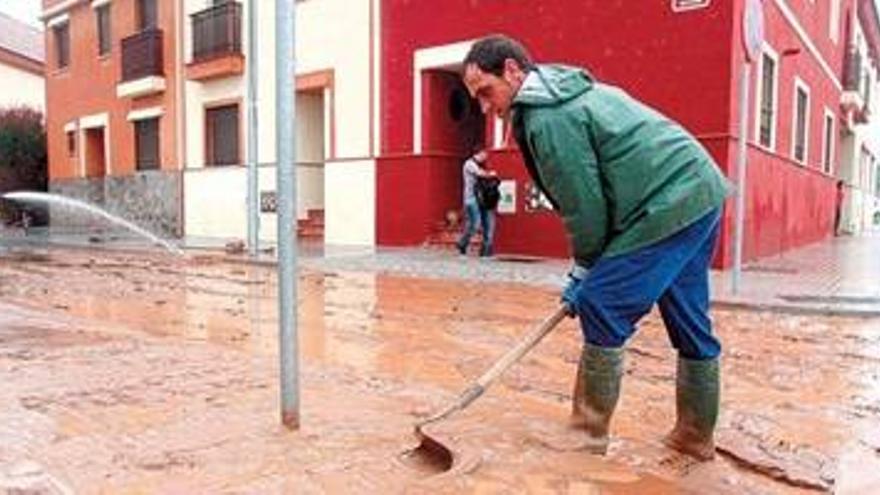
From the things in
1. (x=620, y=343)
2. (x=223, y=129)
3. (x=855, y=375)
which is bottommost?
(x=855, y=375)

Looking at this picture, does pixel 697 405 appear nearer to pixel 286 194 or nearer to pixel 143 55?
pixel 286 194

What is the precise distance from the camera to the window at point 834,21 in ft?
65.1

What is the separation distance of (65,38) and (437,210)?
15.5 meters

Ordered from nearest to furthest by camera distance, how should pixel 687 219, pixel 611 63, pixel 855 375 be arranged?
1. pixel 687 219
2. pixel 855 375
3. pixel 611 63

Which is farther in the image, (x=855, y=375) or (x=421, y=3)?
(x=421, y=3)

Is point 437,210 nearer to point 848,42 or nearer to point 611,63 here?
point 611,63

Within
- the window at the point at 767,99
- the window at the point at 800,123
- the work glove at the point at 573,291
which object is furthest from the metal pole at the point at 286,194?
the window at the point at 800,123

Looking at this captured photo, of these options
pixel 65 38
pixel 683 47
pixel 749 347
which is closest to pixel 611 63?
pixel 683 47

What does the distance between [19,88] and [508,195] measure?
26.8 meters

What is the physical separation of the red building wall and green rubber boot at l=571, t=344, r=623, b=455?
8084 mm

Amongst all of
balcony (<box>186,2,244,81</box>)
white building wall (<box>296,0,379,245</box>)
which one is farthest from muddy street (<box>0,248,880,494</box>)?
balcony (<box>186,2,244,81</box>)

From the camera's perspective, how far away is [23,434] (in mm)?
3875

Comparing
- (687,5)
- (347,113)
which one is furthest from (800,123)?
(347,113)

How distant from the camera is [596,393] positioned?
3469mm
